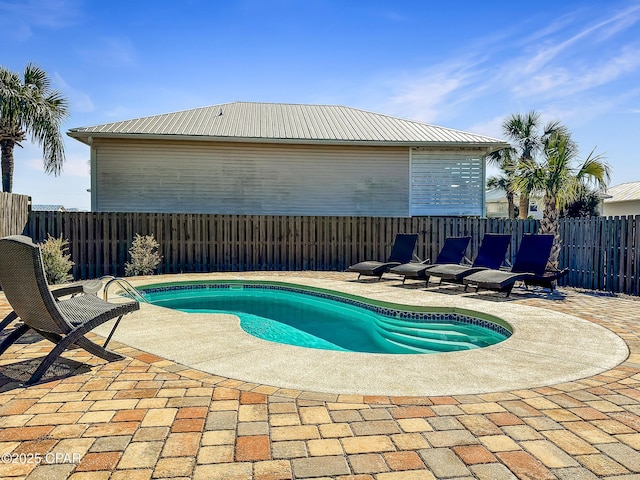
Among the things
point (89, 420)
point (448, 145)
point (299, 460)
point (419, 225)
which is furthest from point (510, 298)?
point (448, 145)

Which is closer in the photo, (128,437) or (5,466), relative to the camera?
(5,466)

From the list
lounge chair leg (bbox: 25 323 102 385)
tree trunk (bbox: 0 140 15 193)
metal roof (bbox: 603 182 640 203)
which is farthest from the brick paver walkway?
metal roof (bbox: 603 182 640 203)

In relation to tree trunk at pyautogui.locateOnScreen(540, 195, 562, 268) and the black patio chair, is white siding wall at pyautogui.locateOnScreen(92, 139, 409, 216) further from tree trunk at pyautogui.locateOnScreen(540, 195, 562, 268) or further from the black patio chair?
the black patio chair

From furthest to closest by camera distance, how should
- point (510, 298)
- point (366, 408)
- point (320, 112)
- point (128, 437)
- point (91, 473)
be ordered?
point (320, 112) < point (510, 298) < point (366, 408) < point (128, 437) < point (91, 473)

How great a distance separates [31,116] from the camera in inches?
689

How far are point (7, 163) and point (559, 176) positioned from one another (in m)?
21.5

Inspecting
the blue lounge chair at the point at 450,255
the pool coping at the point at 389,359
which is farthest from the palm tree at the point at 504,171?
the pool coping at the point at 389,359

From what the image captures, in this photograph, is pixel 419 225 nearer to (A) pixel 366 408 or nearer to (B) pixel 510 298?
(B) pixel 510 298

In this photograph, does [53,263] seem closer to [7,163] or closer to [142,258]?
[142,258]

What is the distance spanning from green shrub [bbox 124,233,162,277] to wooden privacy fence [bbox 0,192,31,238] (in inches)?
101

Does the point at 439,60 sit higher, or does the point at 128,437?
the point at 439,60

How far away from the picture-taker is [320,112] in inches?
712

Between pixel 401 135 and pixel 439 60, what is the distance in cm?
363

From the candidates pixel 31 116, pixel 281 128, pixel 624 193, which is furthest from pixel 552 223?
pixel 624 193
